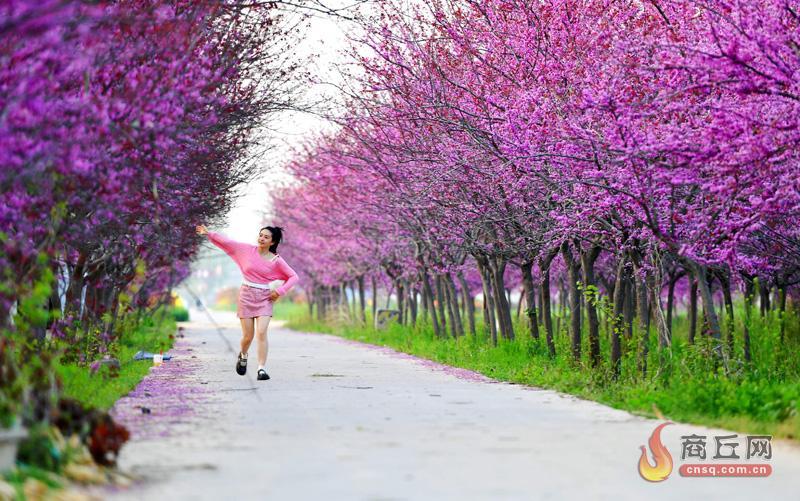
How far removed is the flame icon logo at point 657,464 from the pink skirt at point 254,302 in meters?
Result: 8.20

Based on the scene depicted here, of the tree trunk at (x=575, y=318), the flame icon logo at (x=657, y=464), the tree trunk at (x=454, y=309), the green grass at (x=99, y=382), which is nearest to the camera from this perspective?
the flame icon logo at (x=657, y=464)

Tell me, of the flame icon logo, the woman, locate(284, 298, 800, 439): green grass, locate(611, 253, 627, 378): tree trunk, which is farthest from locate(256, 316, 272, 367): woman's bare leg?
the flame icon logo

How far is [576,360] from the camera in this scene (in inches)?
729

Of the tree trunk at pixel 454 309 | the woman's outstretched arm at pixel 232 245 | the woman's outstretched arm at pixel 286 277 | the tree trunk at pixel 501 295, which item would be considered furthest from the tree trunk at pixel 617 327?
the tree trunk at pixel 454 309

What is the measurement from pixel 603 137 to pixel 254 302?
5564 mm

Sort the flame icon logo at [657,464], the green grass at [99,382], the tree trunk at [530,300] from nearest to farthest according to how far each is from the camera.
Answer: the flame icon logo at [657,464] → the green grass at [99,382] → the tree trunk at [530,300]

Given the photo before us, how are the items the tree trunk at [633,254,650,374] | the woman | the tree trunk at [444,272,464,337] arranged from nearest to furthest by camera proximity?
the tree trunk at [633,254,650,374] < the woman < the tree trunk at [444,272,464,337]

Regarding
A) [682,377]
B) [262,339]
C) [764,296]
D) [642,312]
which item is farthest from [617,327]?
[764,296]

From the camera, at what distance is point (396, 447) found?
894 cm

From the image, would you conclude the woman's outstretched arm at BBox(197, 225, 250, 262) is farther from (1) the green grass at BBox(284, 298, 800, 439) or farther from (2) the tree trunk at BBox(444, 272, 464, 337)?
(2) the tree trunk at BBox(444, 272, 464, 337)

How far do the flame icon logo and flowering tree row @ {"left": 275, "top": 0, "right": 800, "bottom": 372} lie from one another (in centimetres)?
302

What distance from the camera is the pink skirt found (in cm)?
1634

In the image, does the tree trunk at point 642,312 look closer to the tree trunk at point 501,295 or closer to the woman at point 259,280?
the woman at point 259,280

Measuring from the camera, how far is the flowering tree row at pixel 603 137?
1101cm
